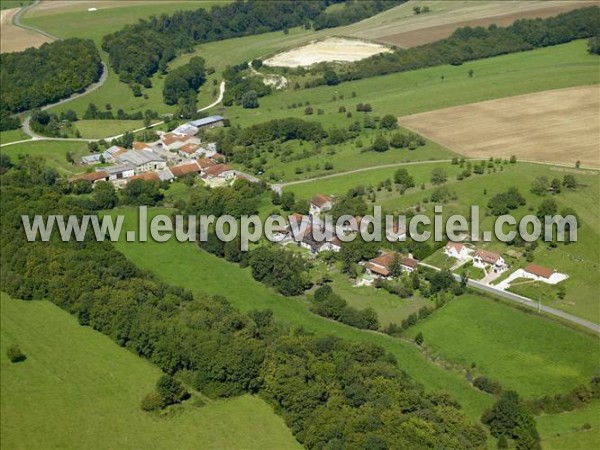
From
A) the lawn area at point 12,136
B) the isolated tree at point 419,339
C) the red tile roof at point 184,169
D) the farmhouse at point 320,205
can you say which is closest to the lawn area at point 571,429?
the isolated tree at point 419,339

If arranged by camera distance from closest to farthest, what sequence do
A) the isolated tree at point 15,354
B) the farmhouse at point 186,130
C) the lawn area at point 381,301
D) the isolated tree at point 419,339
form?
the isolated tree at point 15,354
the isolated tree at point 419,339
the lawn area at point 381,301
the farmhouse at point 186,130

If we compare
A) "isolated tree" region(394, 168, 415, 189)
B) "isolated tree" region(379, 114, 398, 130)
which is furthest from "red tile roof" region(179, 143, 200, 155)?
"isolated tree" region(394, 168, 415, 189)

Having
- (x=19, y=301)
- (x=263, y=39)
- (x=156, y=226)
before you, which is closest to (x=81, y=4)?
(x=263, y=39)

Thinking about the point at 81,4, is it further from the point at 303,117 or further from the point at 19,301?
the point at 19,301

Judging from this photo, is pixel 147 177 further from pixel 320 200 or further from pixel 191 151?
pixel 320 200

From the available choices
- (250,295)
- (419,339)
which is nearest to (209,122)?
(250,295)

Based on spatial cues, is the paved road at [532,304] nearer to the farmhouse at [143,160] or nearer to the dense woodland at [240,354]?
the dense woodland at [240,354]

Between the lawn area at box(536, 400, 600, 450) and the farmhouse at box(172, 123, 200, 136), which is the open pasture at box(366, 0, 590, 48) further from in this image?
the lawn area at box(536, 400, 600, 450)
